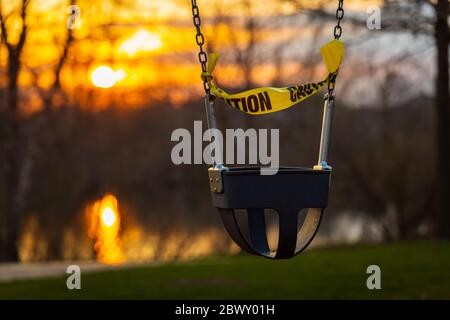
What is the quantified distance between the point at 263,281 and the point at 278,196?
5215 mm

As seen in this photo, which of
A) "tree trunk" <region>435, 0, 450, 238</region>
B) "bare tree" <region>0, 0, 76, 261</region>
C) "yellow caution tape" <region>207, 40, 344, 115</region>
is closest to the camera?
"yellow caution tape" <region>207, 40, 344, 115</region>

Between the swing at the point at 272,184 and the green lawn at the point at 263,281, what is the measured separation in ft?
12.5

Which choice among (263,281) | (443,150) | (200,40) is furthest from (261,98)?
(443,150)

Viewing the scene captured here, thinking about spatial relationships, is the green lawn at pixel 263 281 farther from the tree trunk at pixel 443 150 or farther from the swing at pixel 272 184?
the swing at pixel 272 184

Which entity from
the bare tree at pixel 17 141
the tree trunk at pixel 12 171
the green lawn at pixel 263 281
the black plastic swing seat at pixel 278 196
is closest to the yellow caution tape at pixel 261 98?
the black plastic swing seat at pixel 278 196

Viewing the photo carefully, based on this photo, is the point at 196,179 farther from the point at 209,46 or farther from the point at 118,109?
the point at 209,46

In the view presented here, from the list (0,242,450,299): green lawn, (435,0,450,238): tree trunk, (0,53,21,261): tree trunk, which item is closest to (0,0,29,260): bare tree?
(0,53,21,261): tree trunk

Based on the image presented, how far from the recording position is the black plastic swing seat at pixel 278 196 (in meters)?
4.38

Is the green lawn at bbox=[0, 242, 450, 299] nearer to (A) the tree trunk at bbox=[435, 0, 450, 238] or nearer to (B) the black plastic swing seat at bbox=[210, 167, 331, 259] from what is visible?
(A) the tree trunk at bbox=[435, 0, 450, 238]

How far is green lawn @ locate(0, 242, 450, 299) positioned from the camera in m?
8.55

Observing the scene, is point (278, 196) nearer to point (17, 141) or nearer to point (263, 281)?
point (263, 281)

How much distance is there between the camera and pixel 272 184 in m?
4.39

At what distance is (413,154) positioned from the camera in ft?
68.9

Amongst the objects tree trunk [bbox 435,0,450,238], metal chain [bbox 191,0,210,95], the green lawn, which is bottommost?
the green lawn
